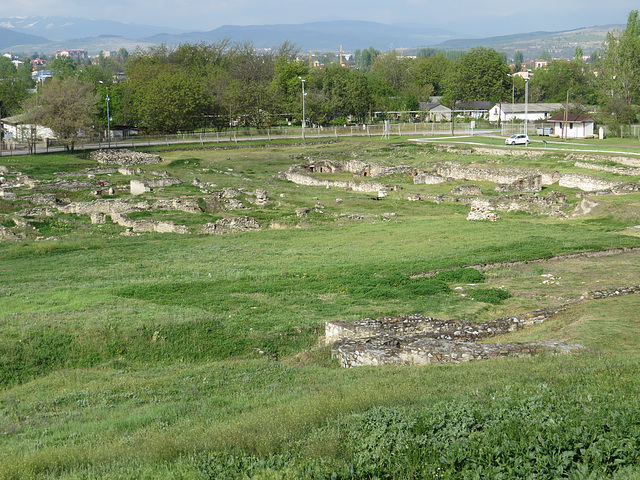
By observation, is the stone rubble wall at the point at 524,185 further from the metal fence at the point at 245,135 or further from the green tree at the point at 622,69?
the green tree at the point at 622,69

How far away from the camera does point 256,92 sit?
8681cm

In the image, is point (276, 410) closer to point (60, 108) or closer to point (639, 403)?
point (639, 403)

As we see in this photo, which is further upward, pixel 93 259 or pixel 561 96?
pixel 561 96

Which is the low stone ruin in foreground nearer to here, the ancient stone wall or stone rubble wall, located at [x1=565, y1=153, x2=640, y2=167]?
the ancient stone wall

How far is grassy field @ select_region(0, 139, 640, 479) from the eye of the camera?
294 inches

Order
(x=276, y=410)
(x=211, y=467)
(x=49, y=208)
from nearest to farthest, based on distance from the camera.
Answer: (x=211, y=467), (x=276, y=410), (x=49, y=208)

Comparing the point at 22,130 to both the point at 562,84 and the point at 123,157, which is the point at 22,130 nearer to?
the point at 123,157

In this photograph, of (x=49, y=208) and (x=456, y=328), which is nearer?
(x=456, y=328)

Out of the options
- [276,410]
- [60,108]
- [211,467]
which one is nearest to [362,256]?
[276,410]

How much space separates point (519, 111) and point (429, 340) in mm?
87018

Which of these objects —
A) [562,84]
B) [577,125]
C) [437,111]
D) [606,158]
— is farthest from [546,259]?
[562,84]

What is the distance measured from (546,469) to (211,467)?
386 cm

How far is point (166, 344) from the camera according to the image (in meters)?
15.2

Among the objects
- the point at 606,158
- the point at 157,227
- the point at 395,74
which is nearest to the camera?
the point at 157,227
